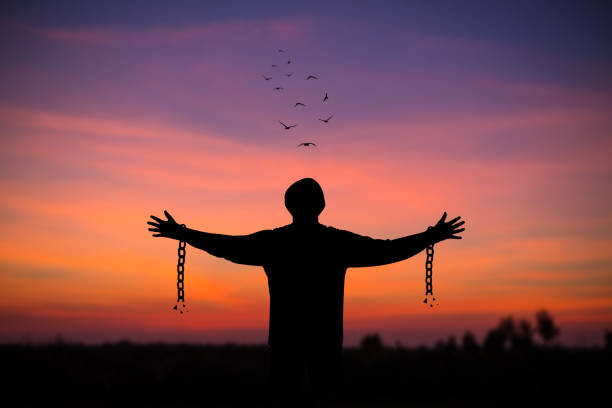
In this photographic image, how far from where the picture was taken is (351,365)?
1258 inches

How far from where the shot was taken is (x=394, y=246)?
860 cm

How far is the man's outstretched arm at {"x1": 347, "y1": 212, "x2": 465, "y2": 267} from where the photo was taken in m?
8.41

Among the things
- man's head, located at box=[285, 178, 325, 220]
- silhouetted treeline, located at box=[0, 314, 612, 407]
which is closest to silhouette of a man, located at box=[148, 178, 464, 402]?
man's head, located at box=[285, 178, 325, 220]

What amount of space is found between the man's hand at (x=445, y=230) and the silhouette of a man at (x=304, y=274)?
691 millimetres

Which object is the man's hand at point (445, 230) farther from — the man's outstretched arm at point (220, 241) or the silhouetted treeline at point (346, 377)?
the silhouetted treeline at point (346, 377)

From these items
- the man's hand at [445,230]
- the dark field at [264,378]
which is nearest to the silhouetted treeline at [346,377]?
the dark field at [264,378]

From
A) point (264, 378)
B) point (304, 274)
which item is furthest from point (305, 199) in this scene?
point (264, 378)

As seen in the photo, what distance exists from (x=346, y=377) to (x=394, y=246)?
23.6 metres

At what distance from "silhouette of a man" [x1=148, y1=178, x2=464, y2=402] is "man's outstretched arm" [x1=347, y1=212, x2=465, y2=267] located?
0.04 feet

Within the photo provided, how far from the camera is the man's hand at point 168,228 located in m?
8.62

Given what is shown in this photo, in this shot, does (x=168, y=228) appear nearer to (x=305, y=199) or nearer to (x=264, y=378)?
(x=305, y=199)

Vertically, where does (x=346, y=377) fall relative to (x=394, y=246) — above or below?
below

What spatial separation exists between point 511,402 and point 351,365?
7.09 m

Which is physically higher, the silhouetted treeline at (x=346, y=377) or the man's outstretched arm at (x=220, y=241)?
the man's outstretched arm at (x=220, y=241)
